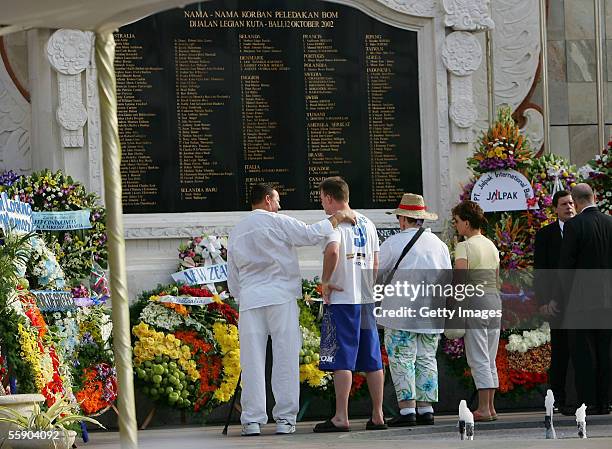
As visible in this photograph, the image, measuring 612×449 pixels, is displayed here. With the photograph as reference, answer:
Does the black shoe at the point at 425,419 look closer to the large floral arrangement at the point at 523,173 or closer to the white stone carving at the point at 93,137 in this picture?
the large floral arrangement at the point at 523,173

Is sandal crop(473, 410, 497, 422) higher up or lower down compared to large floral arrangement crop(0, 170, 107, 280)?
lower down

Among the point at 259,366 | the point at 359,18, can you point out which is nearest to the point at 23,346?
the point at 259,366

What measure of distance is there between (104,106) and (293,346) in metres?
6.22

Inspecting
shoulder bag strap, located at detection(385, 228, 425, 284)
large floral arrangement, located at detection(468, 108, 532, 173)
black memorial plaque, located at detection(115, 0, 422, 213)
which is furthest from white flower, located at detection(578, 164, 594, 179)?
shoulder bag strap, located at detection(385, 228, 425, 284)

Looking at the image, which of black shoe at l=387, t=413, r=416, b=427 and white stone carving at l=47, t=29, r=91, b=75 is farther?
white stone carving at l=47, t=29, r=91, b=75

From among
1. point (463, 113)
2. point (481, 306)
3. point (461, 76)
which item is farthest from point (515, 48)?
point (481, 306)

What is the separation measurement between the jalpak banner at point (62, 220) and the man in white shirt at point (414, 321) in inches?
103

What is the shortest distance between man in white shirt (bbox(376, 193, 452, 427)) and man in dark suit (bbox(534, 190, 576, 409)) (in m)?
1.13

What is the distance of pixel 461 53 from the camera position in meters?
14.1

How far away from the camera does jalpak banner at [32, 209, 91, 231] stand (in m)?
11.6

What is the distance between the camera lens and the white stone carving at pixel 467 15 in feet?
46.1

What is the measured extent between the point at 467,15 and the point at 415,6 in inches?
20.7

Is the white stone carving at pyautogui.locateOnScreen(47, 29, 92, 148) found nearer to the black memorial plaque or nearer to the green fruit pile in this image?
the black memorial plaque

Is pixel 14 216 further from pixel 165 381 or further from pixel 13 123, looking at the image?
pixel 13 123
